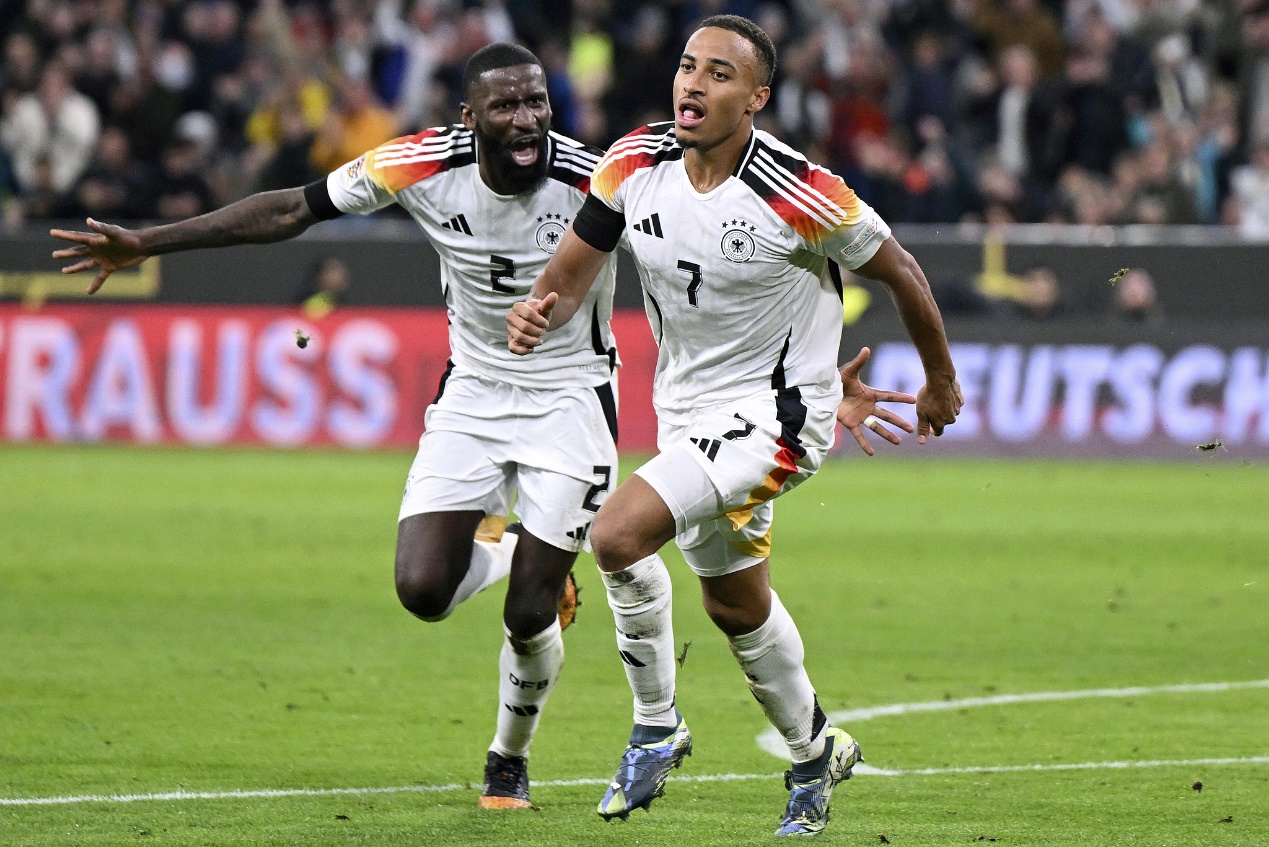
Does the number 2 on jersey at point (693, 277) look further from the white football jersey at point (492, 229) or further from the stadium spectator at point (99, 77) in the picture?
the stadium spectator at point (99, 77)

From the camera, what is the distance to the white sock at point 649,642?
5852 mm

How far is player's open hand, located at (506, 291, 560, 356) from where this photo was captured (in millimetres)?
5676

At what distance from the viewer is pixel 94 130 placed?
20688mm

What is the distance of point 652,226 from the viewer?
583cm

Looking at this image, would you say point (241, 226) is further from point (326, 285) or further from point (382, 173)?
point (326, 285)

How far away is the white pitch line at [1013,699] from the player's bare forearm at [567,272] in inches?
80.4

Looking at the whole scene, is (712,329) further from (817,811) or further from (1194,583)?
(1194,583)

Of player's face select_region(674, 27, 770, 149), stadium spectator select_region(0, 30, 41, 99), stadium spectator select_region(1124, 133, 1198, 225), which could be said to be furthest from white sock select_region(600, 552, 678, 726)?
stadium spectator select_region(0, 30, 41, 99)

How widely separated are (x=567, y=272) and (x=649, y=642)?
44.4 inches

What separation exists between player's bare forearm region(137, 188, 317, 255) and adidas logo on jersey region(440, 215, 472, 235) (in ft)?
1.45

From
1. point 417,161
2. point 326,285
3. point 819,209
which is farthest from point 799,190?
point 326,285

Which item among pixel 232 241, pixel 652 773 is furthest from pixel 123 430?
pixel 652 773

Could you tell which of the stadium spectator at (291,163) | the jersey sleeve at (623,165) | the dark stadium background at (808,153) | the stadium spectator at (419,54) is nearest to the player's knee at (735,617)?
the jersey sleeve at (623,165)

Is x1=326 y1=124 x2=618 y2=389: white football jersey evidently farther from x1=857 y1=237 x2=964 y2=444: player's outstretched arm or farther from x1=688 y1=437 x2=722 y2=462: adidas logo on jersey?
x1=857 y1=237 x2=964 y2=444: player's outstretched arm
